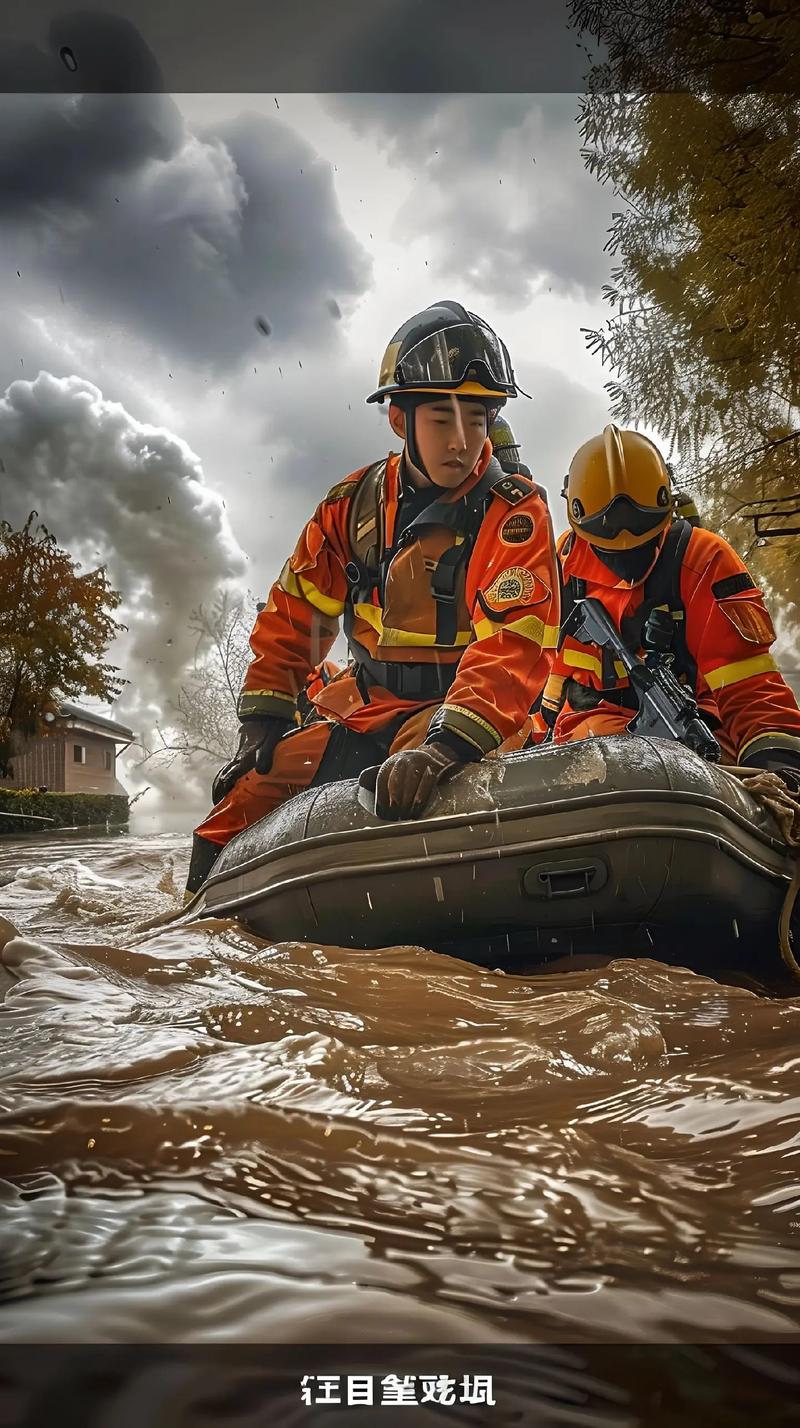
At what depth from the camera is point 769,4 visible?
2135 millimetres

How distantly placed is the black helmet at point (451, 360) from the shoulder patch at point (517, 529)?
245 mm

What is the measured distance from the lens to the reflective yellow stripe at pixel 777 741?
4.86 feet

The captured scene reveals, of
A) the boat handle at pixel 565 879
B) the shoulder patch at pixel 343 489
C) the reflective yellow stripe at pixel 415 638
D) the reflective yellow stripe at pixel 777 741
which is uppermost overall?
the shoulder patch at pixel 343 489

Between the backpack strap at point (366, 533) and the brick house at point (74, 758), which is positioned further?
the brick house at point (74, 758)

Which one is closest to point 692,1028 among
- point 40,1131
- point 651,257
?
point 40,1131

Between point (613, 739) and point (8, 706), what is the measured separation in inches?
71.4

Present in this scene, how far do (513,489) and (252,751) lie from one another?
720 millimetres

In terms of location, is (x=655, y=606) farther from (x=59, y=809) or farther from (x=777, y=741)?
(x=59, y=809)

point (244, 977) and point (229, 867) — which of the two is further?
point (229, 867)

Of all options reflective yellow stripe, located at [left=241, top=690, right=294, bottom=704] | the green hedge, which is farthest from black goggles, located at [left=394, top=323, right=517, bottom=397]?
the green hedge

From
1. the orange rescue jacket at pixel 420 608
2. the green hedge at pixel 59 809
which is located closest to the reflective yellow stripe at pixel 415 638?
the orange rescue jacket at pixel 420 608

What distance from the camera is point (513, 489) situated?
1.45 meters

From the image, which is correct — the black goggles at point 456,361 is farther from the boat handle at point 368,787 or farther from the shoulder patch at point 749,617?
the boat handle at point 368,787

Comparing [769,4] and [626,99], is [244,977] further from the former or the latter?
[769,4]
